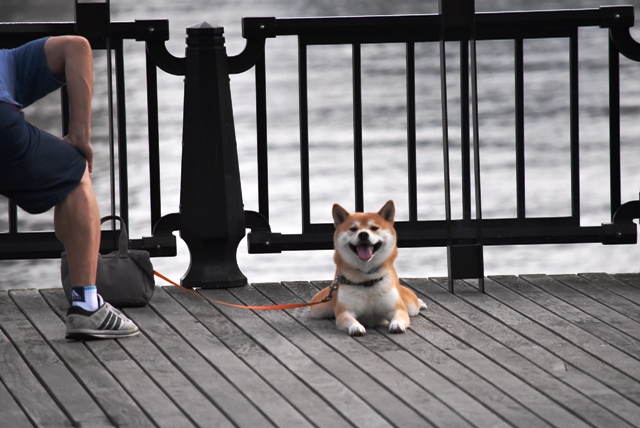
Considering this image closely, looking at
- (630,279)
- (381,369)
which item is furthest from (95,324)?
(630,279)

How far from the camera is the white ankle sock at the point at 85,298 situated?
500cm

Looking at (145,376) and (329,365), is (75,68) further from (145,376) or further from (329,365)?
(329,365)

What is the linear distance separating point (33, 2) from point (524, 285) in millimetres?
22516

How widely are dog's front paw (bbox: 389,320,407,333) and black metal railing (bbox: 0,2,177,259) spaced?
1.71 metres

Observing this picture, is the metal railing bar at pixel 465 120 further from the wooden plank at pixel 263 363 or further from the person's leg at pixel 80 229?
the person's leg at pixel 80 229

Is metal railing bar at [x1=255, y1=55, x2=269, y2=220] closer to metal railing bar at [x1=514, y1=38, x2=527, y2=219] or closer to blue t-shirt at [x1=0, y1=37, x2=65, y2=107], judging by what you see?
metal railing bar at [x1=514, y1=38, x2=527, y2=219]

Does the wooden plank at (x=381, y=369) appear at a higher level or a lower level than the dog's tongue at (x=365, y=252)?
lower

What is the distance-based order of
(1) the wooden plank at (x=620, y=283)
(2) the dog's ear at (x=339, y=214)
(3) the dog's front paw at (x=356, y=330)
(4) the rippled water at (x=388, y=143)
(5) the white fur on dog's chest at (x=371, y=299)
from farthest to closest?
(4) the rippled water at (x=388, y=143), (1) the wooden plank at (x=620, y=283), (2) the dog's ear at (x=339, y=214), (5) the white fur on dog's chest at (x=371, y=299), (3) the dog's front paw at (x=356, y=330)

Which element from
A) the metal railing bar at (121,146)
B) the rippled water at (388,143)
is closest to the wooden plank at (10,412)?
the metal railing bar at (121,146)

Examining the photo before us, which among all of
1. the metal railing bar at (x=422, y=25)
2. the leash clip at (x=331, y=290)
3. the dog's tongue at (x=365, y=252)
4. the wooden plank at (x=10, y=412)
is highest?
the metal railing bar at (x=422, y=25)

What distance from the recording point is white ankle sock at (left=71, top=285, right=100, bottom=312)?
500 cm

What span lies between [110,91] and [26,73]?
1.36 meters

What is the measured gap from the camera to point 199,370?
180 inches

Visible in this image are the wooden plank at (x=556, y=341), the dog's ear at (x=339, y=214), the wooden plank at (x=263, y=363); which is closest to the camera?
the wooden plank at (x=263, y=363)
